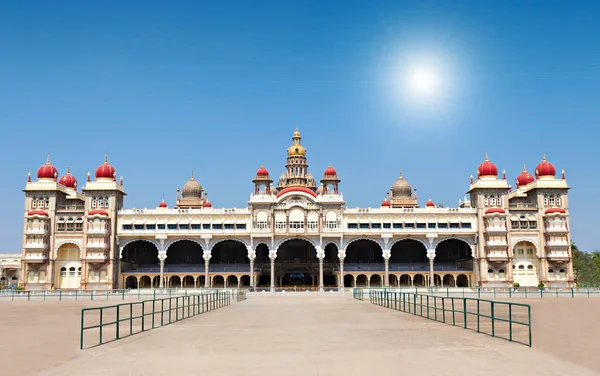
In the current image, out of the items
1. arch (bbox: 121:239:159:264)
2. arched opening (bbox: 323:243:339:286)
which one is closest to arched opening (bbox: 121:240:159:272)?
arch (bbox: 121:239:159:264)

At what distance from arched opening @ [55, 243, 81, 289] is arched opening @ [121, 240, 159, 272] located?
613cm

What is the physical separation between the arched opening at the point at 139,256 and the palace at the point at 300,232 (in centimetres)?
91

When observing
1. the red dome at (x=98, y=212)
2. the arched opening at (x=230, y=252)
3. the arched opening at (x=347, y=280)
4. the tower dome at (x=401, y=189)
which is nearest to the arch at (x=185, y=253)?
the arched opening at (x=230, y=252)

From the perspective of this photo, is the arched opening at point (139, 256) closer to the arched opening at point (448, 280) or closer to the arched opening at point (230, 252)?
the arched opening at point (230, 252)

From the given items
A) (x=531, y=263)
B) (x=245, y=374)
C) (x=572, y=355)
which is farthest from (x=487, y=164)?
(x=245, y=374)

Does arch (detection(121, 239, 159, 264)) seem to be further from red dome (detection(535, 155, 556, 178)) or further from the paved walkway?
the paved walkway

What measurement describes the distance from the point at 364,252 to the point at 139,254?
111 ft

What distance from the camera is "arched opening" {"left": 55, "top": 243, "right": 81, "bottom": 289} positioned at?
86.4 m

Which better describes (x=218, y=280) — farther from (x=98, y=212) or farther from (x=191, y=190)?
(x=191, y=190)

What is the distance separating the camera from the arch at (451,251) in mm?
94181

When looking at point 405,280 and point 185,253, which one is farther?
point 185,253

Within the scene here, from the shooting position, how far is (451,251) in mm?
96500

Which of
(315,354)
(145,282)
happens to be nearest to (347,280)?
(145,282)

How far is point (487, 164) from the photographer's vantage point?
292 feet
